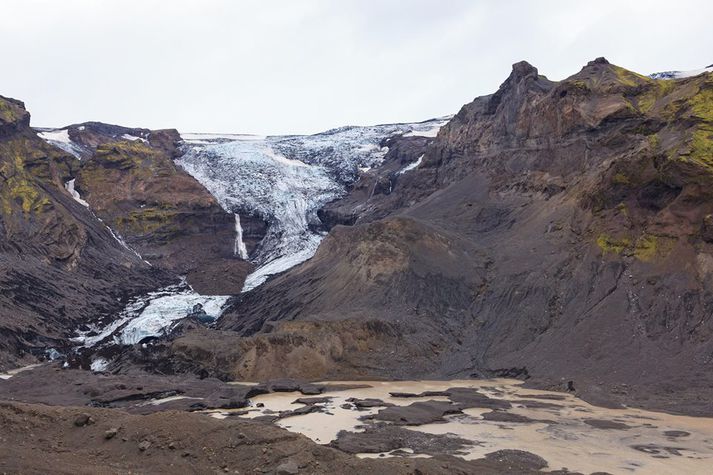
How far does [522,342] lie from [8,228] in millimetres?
41683

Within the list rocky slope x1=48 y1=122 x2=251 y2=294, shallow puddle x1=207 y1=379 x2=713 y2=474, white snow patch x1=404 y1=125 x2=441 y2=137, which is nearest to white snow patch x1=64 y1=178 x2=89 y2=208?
rocky slope x1=48 y1=122 x2=251 y2=294

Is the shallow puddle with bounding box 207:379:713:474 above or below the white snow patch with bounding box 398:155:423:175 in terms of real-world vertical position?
below

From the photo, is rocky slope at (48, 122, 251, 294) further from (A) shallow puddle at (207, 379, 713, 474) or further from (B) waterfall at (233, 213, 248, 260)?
(A) shallow puddle at (207, 379, 713, 474)

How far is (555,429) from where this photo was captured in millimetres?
19359

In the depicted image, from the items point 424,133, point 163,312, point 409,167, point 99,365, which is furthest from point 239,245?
point 424,133

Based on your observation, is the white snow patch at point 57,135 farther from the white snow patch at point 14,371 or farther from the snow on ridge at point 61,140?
the white snow patch at point 14,371

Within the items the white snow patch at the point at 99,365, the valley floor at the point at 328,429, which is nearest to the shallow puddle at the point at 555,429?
the valley floor at the point at 328,429

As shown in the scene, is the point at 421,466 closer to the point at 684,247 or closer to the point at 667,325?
the point at 667,325

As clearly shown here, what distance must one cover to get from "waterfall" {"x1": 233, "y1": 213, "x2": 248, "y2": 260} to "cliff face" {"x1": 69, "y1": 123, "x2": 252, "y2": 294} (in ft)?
1.52

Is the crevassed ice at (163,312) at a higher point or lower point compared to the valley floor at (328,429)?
lower

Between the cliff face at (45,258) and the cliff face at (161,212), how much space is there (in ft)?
9.52

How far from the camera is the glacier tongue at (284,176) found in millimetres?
73812

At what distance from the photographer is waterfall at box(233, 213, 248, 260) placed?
7300cm

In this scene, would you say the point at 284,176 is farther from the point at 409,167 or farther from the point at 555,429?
the point at 555,429
